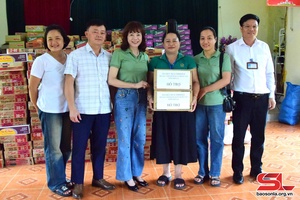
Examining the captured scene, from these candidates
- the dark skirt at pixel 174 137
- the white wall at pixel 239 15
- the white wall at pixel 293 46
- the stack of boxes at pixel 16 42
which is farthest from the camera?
the white wall at pixel 239 15

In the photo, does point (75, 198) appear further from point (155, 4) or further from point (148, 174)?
point (155, 4)

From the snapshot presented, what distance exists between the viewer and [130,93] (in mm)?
2527

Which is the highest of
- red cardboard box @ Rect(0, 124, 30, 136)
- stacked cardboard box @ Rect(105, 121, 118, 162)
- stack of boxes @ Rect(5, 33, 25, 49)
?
stack of boxes @ Rect(5, 33, 25, 49)

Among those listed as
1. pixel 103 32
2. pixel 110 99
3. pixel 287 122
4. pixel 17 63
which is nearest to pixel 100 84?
pixel 110 99

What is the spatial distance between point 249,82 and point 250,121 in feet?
1.19

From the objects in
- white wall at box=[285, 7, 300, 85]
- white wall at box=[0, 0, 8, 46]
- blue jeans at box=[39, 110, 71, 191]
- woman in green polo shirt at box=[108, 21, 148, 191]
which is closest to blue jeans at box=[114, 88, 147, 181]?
woman in green polo shirt at box=[108, 21, 148, 191]

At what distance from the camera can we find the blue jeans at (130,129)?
2533 mm

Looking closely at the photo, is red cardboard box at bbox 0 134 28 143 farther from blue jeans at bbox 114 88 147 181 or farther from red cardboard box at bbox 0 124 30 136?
blue jeans at bbox 114 88 147 181

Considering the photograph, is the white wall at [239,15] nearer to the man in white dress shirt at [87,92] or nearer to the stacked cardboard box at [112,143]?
the stacked cardboard box at [112,143]

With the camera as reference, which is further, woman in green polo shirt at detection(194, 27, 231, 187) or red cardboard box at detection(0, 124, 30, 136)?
red cardboard box at detection(0, 124, 30, 136)

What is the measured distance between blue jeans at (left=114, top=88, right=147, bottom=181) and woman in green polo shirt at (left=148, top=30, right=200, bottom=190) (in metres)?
0.11

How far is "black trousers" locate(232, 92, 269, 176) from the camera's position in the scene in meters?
2.71

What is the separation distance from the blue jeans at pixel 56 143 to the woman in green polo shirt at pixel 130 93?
0.44 m

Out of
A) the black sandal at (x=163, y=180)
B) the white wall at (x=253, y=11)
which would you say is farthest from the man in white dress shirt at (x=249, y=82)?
the white wall at (x=253, y=11)
